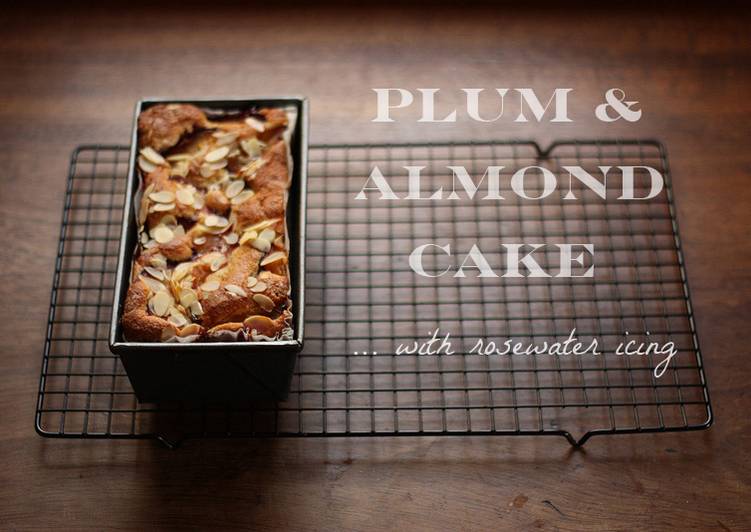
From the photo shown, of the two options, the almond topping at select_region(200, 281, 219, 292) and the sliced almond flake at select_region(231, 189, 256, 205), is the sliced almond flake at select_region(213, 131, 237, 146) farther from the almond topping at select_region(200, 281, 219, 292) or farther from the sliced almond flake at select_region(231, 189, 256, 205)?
the almond topping at select_region(200, 281, 219, 292)

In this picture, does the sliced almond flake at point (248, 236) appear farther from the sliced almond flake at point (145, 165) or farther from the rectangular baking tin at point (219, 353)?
the sliced almond flake at point (145, 165)

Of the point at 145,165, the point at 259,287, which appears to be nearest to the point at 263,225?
the point at 259,287

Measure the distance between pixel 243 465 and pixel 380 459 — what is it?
25 cm

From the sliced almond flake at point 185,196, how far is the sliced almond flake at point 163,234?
6cm

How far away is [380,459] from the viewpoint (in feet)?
4.51

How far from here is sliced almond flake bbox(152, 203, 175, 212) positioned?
4.32ft

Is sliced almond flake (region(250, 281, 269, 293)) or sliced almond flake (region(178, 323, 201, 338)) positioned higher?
sliced almond flake (region(250, 281, 269, 293))

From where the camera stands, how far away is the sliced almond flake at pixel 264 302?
1.22 meters

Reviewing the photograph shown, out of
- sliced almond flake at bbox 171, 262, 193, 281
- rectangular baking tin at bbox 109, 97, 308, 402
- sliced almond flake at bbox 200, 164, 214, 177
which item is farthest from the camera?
sliced almond flake at bbox 200, 164, 214, 177

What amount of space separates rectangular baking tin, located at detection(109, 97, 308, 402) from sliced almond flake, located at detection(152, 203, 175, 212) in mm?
40

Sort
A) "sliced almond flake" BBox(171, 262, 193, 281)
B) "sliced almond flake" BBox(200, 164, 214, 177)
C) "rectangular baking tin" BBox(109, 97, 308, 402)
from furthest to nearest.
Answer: "sliced almond flake" BBox(200, 164, 214, 177)
"sliced almond flake" BBox(171, 262, 193, 281)
"rectangular baking tin" BBox(109, 97, 308, 402)

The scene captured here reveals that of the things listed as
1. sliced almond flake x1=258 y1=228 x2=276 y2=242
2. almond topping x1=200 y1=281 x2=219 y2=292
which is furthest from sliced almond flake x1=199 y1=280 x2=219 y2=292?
sliced almond flake x1=258 y1=228 x2=276 y2=242

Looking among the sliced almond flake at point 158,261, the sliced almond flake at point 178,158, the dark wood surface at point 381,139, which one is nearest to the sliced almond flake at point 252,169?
the sliced almond flake at point 178,158

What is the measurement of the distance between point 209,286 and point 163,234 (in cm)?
14
